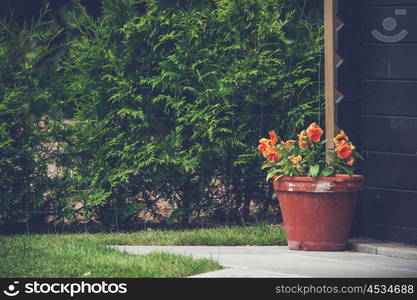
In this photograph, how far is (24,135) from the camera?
33.8 ft

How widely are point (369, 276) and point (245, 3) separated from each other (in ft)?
11.8

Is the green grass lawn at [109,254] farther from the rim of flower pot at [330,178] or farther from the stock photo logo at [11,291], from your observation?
the rim of flower pot at [330,178]

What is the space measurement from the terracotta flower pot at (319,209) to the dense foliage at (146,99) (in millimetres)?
1328

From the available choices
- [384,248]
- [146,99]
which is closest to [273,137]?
[384,248]

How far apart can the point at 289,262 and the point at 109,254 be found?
59.0 inches

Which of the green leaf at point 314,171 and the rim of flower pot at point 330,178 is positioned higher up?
the green leaf at point 314,171

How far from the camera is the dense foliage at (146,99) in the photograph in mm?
10289

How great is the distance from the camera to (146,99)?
411 inches

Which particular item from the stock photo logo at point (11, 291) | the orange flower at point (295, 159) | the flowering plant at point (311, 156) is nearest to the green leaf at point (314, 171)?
the flowering plant at point (311, 156)

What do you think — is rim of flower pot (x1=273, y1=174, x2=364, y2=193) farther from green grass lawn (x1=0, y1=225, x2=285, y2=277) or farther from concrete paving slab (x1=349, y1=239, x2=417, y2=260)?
green grass lawn (x1=0, y1=225, x2=285, y2=277)

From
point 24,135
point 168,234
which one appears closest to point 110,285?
point 168,234

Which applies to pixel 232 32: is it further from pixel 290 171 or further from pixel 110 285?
pixel 110 285

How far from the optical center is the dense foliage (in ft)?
33.8

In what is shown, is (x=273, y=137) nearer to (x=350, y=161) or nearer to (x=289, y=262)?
(x=350, y=161)
